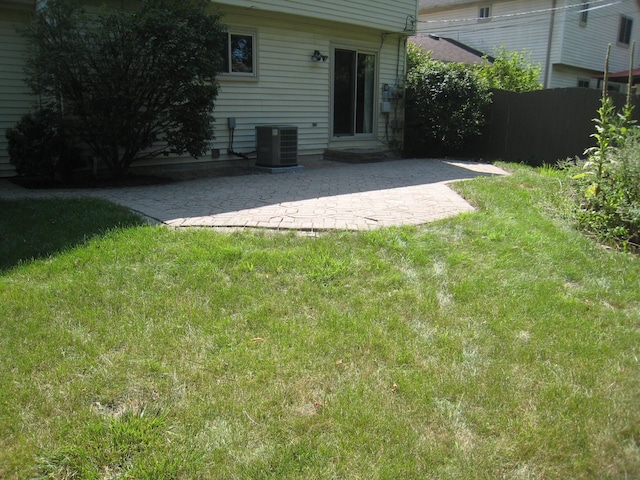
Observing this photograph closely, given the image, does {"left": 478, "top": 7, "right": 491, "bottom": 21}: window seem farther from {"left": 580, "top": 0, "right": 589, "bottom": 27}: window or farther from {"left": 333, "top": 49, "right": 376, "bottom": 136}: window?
{"left": 333, "top": 49, "right": 376, "bottom": 136}: window

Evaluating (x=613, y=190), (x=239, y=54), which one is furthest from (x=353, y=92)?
(x=613, y=190)

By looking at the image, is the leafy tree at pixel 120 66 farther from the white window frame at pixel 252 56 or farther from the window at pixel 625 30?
the window at pixel 625 30

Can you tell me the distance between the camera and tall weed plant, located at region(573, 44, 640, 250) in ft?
16.6

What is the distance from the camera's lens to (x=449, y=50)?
64.4 feet

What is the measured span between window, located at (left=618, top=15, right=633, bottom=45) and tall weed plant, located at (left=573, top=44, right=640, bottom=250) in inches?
814

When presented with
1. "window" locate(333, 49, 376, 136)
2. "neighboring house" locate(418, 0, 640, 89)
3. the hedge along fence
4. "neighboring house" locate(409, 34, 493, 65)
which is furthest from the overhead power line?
"window" locate(333, 49, 376, 136)

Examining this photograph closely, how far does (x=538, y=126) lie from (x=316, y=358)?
36.3 ft

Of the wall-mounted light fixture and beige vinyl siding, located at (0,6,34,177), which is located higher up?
the wall-mounted light fixture

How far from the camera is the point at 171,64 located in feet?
23.6

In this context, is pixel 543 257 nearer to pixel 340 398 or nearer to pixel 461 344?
pixel 461 344

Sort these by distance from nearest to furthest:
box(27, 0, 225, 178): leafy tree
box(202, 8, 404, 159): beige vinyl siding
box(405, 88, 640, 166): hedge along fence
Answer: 1. box(27, 0, 225, 178): leafy tree
2. box(202, 8, 404, 159): beige vinyl siding
3. box(405, 88, 640, 166): hedge along fence

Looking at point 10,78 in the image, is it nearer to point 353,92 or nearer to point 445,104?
point 353,92

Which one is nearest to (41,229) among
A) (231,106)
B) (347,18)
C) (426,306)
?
(426,306)

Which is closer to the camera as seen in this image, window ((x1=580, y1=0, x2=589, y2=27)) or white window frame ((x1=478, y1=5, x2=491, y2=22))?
window ((x1=580, y1=0, x2=589, y2=27))
